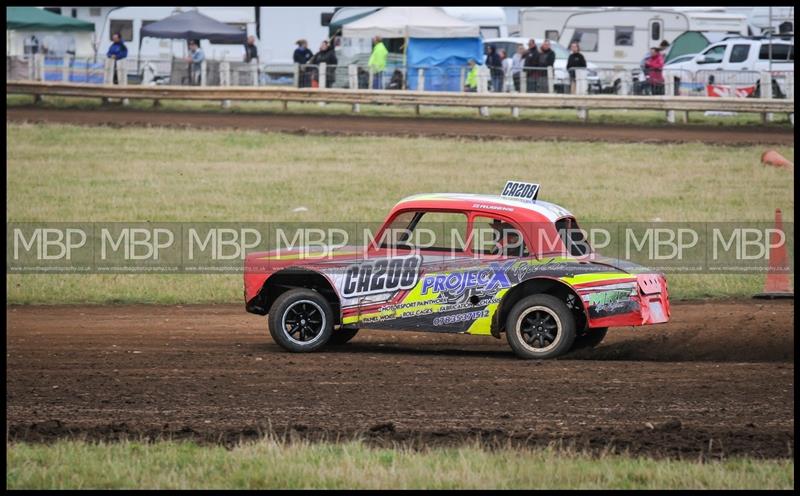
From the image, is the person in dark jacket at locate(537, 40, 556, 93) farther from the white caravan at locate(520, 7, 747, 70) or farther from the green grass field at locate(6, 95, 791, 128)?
the white caravan at locate(520, 7, 747, 70)

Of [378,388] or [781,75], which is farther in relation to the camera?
[781,75]

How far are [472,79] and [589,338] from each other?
72.0 feet

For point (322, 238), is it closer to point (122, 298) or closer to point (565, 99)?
point (122, 298)

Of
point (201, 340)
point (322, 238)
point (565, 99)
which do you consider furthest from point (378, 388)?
point (565, 99)

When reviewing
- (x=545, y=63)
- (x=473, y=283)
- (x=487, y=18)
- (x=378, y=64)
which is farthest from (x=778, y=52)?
(x=473, y=283)

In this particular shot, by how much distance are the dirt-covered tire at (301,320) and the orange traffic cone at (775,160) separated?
16.7 m

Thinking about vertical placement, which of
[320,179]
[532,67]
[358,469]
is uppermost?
[532,67]

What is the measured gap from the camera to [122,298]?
52.7ft

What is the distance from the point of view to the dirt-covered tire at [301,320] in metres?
11.4

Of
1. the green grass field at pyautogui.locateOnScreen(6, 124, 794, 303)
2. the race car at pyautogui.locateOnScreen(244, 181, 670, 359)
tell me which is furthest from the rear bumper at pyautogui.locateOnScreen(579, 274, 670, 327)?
the green grass field at pyautogui.locateOnScreen(6, 124, 794, 303)

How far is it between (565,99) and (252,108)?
350 inches

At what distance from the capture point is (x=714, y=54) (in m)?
35.5

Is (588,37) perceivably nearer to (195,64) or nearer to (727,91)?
(727,91)

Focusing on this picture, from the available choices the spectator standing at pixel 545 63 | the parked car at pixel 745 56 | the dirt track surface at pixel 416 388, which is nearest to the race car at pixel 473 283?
the dirt track surface at pixel 416 388
